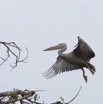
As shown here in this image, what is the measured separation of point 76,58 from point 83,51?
348 mm

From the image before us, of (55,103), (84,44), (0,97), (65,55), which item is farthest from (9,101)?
(65,55)

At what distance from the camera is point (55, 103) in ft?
15.5

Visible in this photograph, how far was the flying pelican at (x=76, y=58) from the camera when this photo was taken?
7.04 m

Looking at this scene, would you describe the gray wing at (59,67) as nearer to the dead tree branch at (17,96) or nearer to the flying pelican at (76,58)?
the flying pelican at (76,58)

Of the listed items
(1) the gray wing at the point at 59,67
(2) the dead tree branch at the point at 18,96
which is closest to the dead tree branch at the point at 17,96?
(2) the dead tree branch at the point at 18,96

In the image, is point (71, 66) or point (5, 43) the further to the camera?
point (71, 66)

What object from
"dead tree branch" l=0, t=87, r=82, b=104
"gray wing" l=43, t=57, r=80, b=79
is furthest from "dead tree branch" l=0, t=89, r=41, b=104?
"gray wing" l=43, t=57, r=80, b=79

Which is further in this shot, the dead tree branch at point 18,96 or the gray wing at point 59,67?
the gray wing at point 59,67

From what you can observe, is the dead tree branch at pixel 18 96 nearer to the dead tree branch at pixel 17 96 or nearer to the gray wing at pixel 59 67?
the dead tree branch at pixel 17 96

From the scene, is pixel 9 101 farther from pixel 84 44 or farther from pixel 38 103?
pixel 84 44

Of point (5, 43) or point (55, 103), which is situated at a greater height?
point (5, 43)

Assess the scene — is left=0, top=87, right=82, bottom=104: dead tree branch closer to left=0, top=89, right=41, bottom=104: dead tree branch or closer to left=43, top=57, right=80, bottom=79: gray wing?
left=0, top=89, right=41, bottom=104: dead tree branch

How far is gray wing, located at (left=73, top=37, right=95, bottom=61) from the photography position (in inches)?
273

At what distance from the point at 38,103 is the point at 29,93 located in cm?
17
